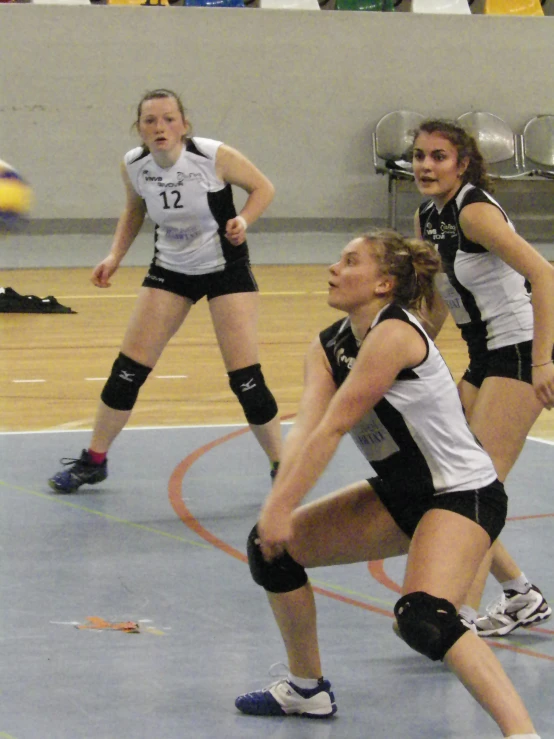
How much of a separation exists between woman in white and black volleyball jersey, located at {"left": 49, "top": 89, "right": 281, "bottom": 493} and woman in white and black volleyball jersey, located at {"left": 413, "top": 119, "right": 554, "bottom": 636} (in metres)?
1.33

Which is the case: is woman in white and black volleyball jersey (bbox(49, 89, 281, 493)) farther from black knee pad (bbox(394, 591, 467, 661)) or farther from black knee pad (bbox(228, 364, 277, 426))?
black knee pad (bbox(394, 591, 467, 661))

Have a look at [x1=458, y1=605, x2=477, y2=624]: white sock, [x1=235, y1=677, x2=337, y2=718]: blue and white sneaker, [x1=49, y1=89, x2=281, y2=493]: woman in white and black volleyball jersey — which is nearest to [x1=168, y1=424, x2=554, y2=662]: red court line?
[x1=458, y1=605, x2=477, y2=624]: white sock

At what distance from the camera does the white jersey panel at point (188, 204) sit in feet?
15.5

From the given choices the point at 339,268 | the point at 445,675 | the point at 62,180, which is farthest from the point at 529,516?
the point at 62,180

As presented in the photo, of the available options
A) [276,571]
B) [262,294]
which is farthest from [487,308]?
[262,294]

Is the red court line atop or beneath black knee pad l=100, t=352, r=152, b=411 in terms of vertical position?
beneath

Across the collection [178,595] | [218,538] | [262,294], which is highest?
[178,595]

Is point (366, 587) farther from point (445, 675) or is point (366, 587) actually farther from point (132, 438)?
point (132, 438)

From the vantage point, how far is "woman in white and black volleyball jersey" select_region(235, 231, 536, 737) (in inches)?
97.4

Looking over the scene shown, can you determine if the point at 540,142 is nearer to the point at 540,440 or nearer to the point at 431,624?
the point at 540,440

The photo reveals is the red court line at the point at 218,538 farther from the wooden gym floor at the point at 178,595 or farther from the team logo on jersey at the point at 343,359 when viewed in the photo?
the team logo on jersey at the point at 343,359

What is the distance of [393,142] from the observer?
12.6 metres

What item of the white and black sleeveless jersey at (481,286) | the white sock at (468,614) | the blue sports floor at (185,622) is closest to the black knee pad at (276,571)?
the blue sports floor at (185,622)

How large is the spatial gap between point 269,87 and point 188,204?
8470mm
